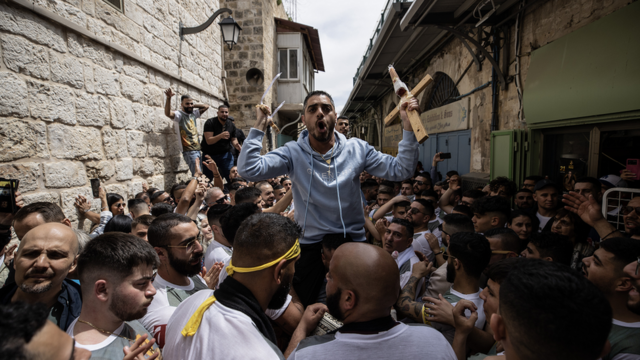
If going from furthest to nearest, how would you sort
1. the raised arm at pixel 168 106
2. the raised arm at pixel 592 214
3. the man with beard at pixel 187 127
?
the man with beard at pixel 187 127 → the raised arm at pixel 168 106 → the raised arm at pixel 592 214

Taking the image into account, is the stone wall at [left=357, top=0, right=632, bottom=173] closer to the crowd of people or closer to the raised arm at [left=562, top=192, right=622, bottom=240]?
the raised arm at [left=562, top=192, right=622, bottom=240]

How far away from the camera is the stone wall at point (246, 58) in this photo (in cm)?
1196

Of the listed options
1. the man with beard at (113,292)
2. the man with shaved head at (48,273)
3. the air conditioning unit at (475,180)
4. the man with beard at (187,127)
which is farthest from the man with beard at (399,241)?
the man with beard at (187,127)

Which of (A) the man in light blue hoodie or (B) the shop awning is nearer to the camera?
(A) the man in light blue hoodie

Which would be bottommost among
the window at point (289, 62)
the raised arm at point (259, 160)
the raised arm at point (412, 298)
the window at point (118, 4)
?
the raised arm at point (412, 298)

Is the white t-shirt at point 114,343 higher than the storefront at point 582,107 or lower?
lower

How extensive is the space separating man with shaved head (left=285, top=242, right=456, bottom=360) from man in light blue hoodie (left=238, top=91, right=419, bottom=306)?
70cm

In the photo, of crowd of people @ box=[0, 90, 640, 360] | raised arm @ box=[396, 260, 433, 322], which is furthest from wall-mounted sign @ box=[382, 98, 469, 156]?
raised arm @ box=[396, 260, 433, 322]

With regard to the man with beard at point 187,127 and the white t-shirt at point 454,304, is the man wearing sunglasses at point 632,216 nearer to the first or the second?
the white t-shirt at point 454,304

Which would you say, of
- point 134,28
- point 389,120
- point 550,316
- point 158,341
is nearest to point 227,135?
point 134,28

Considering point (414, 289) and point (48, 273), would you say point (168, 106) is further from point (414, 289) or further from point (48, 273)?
point (414, 289)

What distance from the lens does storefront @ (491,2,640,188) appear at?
361cm

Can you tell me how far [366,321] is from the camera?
58.2 inches

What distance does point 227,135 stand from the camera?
6.79m
